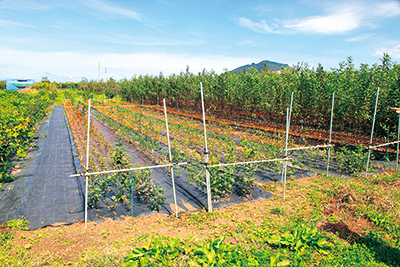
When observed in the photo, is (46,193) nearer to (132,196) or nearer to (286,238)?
(132,196)

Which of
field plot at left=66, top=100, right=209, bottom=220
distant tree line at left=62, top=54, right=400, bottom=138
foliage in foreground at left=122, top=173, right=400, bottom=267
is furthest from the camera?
distant tree line at left=62, top=54, right=400, bottom=138

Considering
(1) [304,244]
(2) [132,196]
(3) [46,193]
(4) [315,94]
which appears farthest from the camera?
(4) [315,94]

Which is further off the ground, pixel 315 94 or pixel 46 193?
pixel 315 94

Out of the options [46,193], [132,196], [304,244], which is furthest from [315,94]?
[46,193]

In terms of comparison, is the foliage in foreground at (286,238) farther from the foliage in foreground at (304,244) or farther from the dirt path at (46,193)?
the dirt path at (46,193)

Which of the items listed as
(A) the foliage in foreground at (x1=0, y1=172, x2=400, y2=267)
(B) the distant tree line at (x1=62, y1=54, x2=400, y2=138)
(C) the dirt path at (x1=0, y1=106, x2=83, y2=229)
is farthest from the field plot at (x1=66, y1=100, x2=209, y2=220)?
(B) the distant tree line at (x1=62, y1=54, x2=400, y2=138)

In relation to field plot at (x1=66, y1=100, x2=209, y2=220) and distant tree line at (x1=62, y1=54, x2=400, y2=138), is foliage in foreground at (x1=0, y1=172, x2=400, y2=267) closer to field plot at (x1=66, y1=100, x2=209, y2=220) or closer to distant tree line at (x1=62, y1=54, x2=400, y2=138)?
field plot at (x1=66, y1=100, x2=209, y2=220)

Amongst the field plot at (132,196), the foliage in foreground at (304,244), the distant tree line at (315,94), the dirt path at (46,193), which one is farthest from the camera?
the distant tree line at (315,94)

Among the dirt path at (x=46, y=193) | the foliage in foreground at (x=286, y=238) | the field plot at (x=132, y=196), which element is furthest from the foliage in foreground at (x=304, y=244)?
the dirt path at (x=46, y=193)

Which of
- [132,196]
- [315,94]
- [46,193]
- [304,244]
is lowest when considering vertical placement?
[46,193]

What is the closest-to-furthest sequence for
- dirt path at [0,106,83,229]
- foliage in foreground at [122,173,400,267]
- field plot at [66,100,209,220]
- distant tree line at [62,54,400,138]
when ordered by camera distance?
foliage in foreground at [122,173,400,267] < dirt path at [0,106,83,229] < field plot at [66,100,209,220] < distant tree line at [62,54,400,138]

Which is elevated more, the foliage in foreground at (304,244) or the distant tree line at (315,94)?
the distant tree line at (315,94)

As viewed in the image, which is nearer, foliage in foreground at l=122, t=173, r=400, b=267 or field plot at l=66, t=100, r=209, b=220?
foliage in foreground at l=122, t=173, r=400, b=267

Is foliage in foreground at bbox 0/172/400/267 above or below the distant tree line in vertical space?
below
